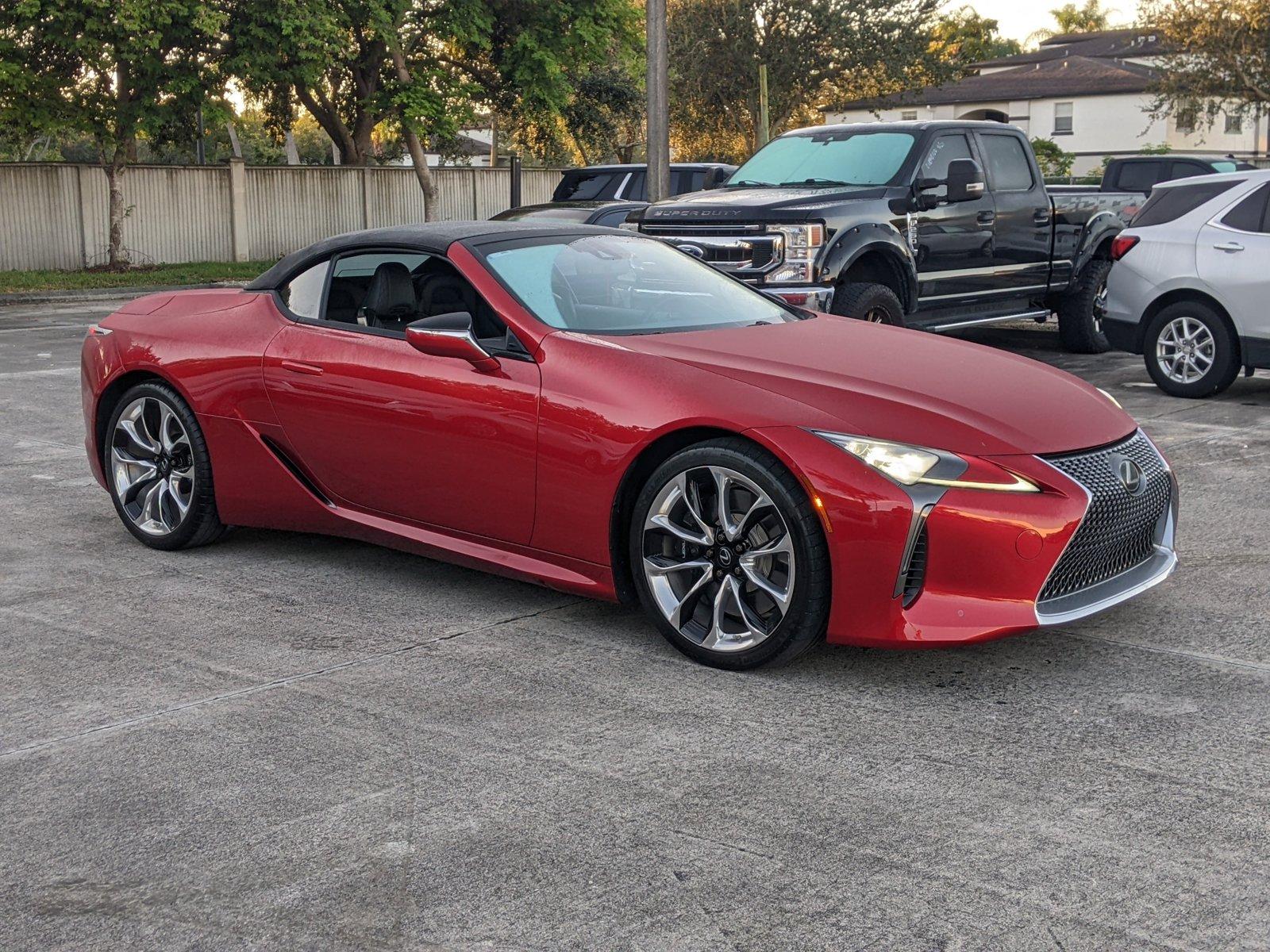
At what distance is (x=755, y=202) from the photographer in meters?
11.1

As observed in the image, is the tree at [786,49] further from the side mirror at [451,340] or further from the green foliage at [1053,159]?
the side mirror at [451,340]

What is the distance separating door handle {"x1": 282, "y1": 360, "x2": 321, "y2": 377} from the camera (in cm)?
601

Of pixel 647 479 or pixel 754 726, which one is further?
pixel 647 479

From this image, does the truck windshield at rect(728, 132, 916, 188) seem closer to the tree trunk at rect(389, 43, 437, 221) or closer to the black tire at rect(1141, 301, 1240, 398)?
the black tire at rect(1141, 301, 1240, 398)

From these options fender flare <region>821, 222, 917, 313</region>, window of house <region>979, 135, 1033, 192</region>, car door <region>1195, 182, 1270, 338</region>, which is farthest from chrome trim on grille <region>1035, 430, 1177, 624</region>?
window of house <region>979, 135, 1033, 192</region>

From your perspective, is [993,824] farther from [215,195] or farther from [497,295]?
[215,195]

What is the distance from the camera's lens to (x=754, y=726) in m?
4.42

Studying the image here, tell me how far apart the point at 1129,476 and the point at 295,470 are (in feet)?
10.7

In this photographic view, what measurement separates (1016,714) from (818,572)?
73cm

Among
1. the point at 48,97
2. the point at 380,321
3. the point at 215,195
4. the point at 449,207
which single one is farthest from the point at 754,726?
the point at 449,207

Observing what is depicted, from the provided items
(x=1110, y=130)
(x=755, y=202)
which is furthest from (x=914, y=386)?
(x=1110, y=130)

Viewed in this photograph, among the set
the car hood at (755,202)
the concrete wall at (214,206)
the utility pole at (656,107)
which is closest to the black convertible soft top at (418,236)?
the car hood at (755,202)

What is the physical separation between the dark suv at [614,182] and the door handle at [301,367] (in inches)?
518

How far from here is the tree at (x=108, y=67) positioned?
79.3 ft
